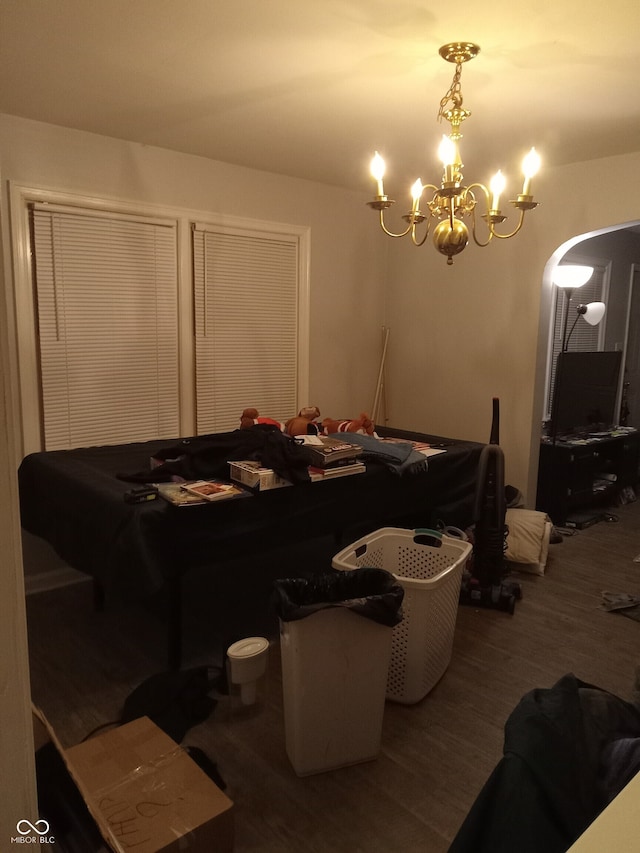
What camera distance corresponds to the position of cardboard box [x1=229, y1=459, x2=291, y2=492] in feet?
8.34

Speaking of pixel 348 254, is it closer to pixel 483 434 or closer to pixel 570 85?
pixel 483 434

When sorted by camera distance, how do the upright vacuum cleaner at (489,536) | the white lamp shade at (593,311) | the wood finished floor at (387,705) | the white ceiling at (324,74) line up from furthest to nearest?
the white lamp shade at (593,311) → the upright vacuum cleaner at (489,536) → the white ceiling at (324,74) → the wood finished floor at (387,705)

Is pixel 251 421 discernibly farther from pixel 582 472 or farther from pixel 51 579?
pixel 582 472

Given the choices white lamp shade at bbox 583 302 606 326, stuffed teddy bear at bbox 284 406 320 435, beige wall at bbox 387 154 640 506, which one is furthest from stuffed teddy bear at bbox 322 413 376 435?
white lamp shade at bbox 583 302 606 326

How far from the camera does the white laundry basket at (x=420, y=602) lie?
2.25 metres

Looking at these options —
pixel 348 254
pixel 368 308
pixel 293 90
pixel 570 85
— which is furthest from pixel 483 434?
pixel 293 90

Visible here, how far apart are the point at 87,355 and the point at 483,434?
287 cm

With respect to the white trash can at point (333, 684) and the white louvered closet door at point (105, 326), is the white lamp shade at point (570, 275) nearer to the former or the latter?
the white louvered closet door at point (105, 326)

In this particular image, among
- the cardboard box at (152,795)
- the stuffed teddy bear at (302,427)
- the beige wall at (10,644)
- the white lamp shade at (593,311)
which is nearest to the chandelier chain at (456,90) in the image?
the stuffed teddy bear at (302,427)

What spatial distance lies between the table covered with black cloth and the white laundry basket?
0.36 m

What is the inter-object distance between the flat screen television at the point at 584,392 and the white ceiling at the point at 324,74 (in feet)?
4.92

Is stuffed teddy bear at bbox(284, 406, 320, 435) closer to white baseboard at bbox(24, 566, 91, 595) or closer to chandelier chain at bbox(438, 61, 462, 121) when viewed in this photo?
white baseboard at bbox(24, 566, 91, 595)

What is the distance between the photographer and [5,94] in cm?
283

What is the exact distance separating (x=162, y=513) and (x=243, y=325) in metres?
2.15
